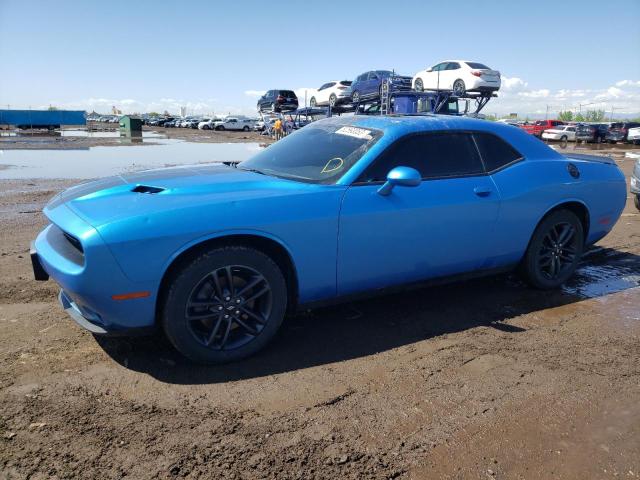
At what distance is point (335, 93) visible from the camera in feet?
82.6

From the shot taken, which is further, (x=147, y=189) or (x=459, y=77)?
(x=459, y=77)

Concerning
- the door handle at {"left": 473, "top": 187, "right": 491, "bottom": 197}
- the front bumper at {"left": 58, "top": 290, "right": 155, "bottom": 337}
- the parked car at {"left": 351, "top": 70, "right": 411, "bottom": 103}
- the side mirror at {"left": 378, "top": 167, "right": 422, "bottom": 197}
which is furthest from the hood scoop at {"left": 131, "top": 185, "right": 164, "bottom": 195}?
the parked car at {"left": 351, "top": 70, "right": 411, "bottom": 103}

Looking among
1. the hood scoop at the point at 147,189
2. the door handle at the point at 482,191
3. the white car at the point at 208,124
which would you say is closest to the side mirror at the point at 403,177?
the door handle at the point at 482,191

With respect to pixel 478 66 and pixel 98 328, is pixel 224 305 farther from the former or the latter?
pixel 478 66

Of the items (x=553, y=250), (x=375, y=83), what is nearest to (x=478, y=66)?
(x=375, y=83)

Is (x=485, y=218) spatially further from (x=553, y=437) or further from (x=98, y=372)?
(x=98, y=372)

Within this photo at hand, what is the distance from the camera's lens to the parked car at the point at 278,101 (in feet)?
111

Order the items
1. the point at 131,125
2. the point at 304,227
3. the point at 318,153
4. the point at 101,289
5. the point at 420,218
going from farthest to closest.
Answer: the point at 131,125 → the point at 318,153 → the point at 420,218 → the point at 304,227 → the point at 101,289

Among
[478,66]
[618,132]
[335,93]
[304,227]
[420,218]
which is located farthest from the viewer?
[618,132]

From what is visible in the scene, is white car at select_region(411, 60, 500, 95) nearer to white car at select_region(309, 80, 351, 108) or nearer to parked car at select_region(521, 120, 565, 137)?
white car at select_region(309, 80, 351, 108)

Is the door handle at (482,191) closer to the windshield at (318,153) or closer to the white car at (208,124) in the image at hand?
the windshield at (318,153)

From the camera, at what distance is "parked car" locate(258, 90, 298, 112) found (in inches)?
1326

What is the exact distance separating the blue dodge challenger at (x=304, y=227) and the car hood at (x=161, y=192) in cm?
1

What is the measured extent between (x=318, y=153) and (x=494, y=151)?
1532mm
